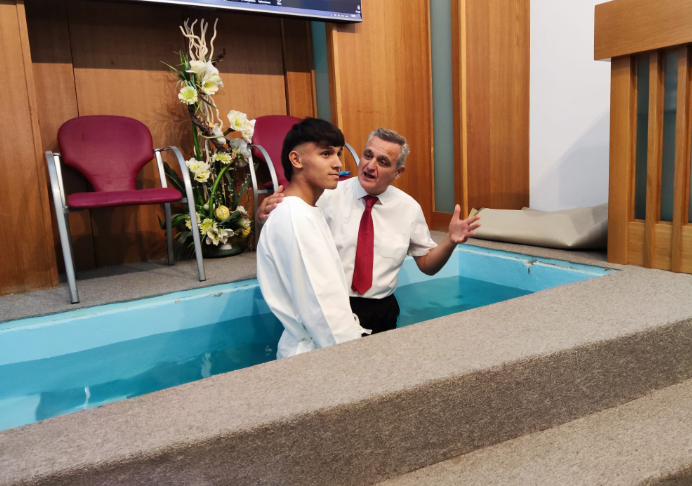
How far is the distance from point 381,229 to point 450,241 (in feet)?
1.23

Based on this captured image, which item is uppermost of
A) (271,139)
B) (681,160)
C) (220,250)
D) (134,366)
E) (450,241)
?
(271,139)

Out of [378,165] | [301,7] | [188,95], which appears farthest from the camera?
[301,7]

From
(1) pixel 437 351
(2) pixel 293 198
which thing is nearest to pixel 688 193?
(1) pixel 437 351

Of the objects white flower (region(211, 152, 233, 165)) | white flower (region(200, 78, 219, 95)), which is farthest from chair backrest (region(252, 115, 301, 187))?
white flower (region(200, 78, 219, 95))

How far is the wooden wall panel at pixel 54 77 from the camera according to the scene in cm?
300

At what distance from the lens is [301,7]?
339cm

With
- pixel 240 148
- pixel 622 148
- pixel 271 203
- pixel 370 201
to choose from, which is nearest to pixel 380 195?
pixel 370 201

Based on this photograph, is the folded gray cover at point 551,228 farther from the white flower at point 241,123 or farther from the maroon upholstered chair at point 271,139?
the white flower at point 241,123

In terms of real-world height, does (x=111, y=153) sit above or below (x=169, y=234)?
above

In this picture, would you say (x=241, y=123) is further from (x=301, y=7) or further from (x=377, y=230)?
(x=377, y=230)

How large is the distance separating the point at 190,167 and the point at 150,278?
2.46 feet

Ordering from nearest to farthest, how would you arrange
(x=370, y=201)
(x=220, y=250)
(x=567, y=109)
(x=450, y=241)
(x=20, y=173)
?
(x=450, y=241)
(x=370, y=201)
(x=20, y=173)
(x=220, y=250)
(x=567, y=109)

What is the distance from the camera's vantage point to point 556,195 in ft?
12.8

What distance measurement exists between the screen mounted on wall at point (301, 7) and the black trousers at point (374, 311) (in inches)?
82.1
